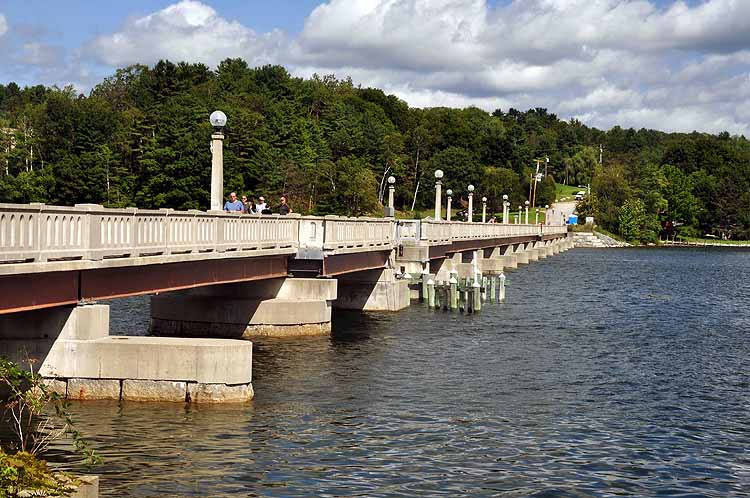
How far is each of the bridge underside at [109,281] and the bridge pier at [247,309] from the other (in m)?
3.13

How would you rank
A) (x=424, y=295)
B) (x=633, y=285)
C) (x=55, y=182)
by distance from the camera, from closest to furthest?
(x=424, y=295), (x=633, y=285), (x=55, y=182)

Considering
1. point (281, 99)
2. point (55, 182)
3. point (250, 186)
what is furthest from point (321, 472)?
Answer: point (281, 99)

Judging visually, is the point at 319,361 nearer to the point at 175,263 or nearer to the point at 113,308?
the point at 175,263

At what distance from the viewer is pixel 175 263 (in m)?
24.3

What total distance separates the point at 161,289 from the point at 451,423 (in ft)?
24.3

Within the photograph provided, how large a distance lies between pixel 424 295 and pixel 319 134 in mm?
110547

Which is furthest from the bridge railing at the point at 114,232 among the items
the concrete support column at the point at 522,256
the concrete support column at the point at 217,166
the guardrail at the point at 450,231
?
the concrete support column at the point at 522,256

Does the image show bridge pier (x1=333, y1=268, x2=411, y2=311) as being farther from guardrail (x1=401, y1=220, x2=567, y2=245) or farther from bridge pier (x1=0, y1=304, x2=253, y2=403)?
bridge pier (x1=0, y1=304, x2=253, y2=403)

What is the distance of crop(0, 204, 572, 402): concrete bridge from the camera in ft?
62.2

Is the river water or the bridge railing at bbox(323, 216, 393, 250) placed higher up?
the bridge railing at bbox(323, 216, 393, 250)

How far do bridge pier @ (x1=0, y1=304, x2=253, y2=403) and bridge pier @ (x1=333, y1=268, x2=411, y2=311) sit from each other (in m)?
23.0

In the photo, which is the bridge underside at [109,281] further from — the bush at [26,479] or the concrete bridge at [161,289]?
the bush at [26,479]

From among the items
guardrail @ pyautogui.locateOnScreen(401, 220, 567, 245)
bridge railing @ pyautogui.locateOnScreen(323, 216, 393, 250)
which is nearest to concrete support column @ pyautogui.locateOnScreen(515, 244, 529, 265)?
guardrail @ pyautogui.locateOnScreen(401, 220, 567, 245)

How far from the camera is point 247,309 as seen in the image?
33000 mm
